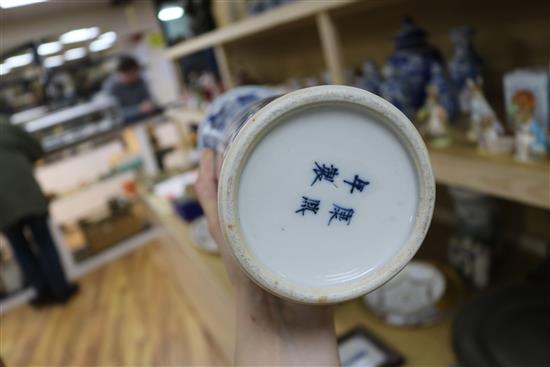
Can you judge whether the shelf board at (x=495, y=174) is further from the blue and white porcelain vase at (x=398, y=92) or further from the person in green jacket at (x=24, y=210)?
the person in green jacket at (x=24, y=210)

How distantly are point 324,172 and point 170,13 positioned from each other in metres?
2.20

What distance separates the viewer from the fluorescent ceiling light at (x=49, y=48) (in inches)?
26.2

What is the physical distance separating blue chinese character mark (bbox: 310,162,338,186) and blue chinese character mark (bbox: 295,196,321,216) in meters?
0.01

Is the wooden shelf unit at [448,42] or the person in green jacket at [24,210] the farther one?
the wooden shelf unit at [448,42]

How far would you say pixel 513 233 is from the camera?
1.34 m

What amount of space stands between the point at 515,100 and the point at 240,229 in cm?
77

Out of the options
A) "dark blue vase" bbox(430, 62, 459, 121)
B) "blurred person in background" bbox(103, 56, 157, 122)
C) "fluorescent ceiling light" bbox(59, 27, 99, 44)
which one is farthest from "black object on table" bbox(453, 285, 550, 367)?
"blurred person in background" bbox(103, 56, 157, 122)

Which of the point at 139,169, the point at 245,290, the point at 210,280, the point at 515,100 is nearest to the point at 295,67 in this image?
the point at 210,280

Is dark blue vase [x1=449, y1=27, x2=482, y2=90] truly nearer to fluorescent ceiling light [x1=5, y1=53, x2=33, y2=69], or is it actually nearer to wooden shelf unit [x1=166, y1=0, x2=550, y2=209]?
wooden shelf unit [x1=166, y1=0, x2=550, y2=209]

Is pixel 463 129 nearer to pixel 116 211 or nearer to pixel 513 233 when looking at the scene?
pixel 513 233

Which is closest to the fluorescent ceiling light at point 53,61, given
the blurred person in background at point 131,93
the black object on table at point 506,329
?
the black object on table at point 506,329

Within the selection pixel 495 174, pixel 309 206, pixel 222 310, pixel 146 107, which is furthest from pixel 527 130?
pixel 146 107

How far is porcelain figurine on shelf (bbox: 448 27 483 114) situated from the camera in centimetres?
105

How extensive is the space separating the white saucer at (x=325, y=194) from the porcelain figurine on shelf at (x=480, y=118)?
649 millimetres
